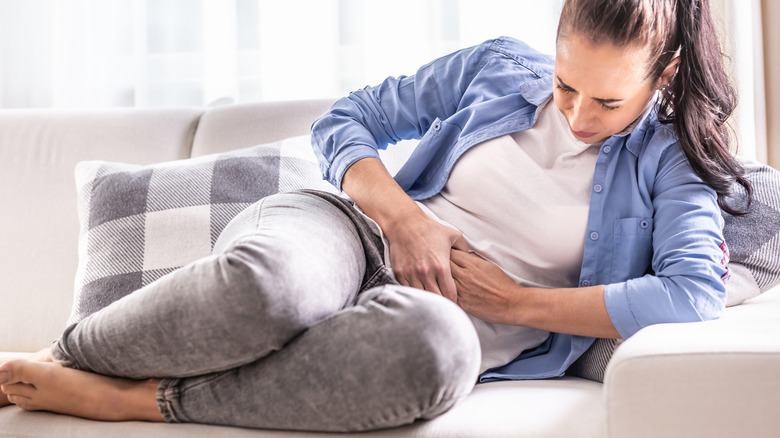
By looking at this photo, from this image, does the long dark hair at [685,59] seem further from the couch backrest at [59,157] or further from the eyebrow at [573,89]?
the couch backrest at [59,157]

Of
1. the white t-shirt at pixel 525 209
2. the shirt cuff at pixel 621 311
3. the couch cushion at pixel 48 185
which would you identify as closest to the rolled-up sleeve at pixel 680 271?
the shirt cuff at pixel 621 311

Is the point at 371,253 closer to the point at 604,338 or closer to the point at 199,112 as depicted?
the point at 604,338

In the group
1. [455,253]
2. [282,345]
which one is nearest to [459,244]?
[455,253]

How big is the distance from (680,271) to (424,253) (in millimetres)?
360

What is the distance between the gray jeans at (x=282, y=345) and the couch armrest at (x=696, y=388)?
186 millimetres

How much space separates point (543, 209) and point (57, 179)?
3.62 ft

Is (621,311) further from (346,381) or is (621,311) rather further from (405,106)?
(405,106)

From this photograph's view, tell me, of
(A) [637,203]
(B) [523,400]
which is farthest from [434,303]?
(A) [637,203]

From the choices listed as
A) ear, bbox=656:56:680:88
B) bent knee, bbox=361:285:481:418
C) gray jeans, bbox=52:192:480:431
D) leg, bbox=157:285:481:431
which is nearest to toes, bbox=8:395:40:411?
gray jeans, bbox=52:192:480:431

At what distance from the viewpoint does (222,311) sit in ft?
2.67

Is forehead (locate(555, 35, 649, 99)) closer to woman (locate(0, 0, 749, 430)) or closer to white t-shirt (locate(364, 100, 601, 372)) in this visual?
woman (locate(0, 0, 749, 430))

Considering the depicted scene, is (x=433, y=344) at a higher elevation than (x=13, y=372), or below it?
higher

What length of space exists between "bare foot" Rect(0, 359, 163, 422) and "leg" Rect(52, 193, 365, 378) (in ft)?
0.06

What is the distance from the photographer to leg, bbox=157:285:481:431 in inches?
31.3
